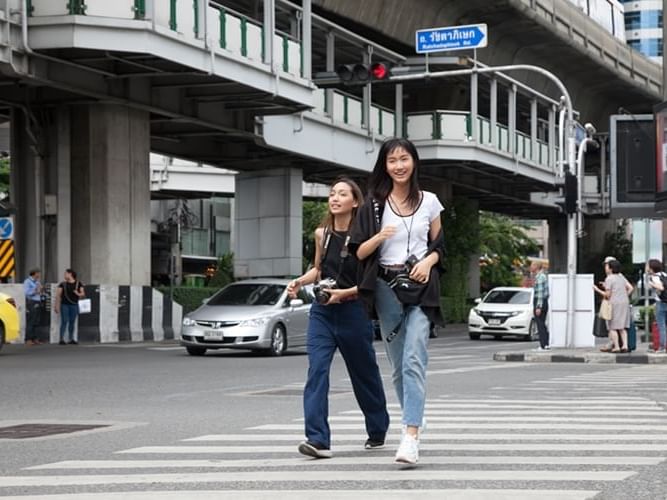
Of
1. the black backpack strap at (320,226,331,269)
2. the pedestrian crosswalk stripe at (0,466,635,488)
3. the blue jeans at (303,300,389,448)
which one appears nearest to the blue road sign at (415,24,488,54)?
the black backpack strap at (320,226,331,269)

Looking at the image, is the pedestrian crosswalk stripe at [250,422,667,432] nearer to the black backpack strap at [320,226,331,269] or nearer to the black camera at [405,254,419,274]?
the black backpack strap at [320,226,331,269]

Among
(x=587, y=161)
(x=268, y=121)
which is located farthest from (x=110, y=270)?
(x=587, y=161)

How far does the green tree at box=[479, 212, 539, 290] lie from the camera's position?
82.1 m

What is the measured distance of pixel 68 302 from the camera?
2997cm

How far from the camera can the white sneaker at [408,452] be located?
26.4 ft

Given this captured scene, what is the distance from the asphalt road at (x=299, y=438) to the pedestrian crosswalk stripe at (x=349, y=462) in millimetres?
14

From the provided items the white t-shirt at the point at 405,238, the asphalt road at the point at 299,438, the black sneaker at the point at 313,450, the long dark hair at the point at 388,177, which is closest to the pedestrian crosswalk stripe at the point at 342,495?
the asphalt road at the point at 299,438

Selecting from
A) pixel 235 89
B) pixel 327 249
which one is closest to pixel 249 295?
pixel 235 89

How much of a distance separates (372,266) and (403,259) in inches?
7.7

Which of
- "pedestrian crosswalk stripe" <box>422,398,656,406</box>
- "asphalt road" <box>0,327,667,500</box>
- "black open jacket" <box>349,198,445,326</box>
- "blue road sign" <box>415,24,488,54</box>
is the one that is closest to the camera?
"asphalt road" <box>0,327,667,500</box>

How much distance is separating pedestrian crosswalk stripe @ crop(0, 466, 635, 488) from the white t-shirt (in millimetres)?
1277

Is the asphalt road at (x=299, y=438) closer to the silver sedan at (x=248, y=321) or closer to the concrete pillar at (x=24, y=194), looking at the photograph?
the silver sedan at (x=248, y=321)

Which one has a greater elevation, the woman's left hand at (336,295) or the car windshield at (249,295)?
the woman's left hand at (336,295)

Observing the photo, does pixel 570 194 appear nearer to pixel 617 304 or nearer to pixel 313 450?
pixel 617 304
